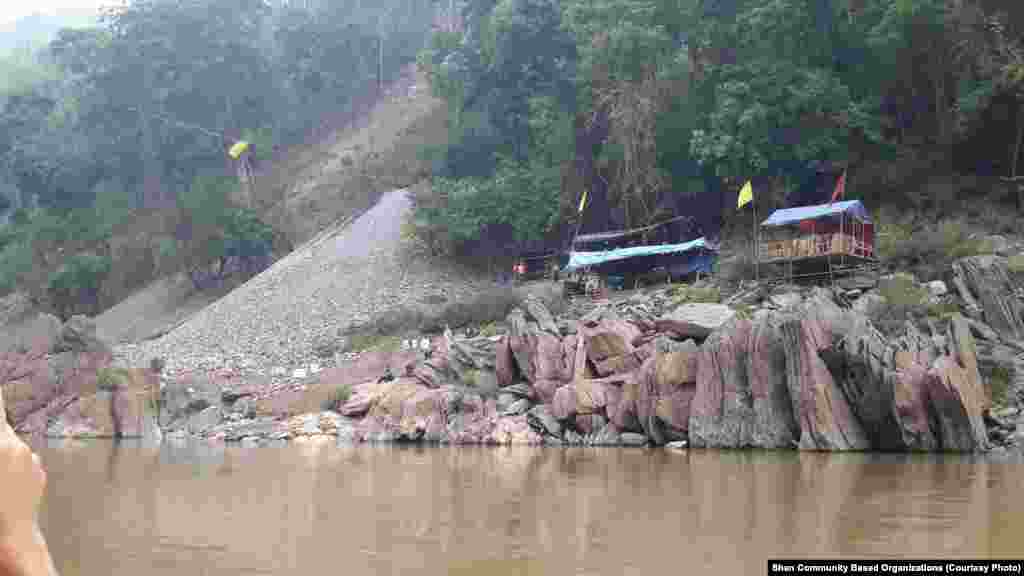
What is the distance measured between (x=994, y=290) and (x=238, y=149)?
4895 cm

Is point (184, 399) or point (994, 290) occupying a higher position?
point (994, 290)

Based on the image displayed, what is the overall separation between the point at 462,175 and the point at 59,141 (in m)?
31.8

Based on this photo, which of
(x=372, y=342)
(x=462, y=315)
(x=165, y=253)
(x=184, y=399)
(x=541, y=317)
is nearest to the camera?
(x=541, y=317)

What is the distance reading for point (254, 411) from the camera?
2750 cm

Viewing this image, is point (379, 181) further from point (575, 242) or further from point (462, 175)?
point (575, 242)

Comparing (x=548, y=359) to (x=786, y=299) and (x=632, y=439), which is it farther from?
(x=786, y=299)

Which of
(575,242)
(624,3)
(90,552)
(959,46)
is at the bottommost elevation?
(90,552)

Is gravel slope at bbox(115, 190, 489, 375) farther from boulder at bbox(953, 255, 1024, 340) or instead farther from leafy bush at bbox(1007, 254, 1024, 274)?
leafy bush at bbox(1007, 254, 1024, 274)

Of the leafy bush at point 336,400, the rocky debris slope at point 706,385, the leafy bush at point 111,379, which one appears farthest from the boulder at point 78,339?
the leafy bush at point 336,400

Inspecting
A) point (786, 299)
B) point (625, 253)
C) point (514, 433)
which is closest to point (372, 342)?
point (625, 253)

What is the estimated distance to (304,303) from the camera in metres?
39.3

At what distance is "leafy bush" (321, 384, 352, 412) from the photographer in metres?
26.3

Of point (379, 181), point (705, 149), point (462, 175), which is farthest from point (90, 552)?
point (379, 181)

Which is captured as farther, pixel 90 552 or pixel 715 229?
pixel 715 229
